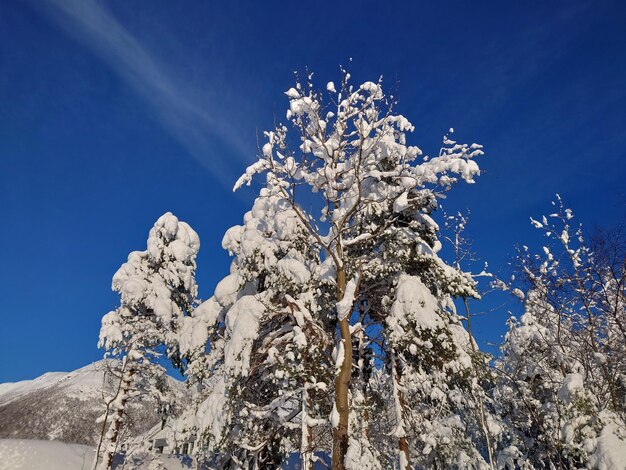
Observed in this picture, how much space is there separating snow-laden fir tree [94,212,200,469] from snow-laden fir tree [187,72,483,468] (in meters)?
4.63

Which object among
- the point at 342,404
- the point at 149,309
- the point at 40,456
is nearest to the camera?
the point at 342,404

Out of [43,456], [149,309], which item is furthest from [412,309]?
[43,456]

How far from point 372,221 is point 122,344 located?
12.3 m

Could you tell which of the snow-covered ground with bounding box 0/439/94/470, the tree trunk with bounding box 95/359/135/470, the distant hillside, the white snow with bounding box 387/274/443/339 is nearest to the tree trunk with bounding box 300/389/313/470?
the white snow with bounding box 387/274/443/339

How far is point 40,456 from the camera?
16.6 metres

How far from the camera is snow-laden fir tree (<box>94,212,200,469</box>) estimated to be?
16594 mm

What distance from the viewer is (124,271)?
18.6m

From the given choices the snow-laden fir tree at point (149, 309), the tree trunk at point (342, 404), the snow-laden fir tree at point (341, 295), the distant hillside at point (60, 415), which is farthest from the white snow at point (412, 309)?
the distant hillside at point (60, 415)

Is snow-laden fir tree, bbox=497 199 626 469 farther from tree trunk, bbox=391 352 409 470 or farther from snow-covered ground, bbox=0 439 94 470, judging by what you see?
snow-covered ground, bbox=0 439 94 470

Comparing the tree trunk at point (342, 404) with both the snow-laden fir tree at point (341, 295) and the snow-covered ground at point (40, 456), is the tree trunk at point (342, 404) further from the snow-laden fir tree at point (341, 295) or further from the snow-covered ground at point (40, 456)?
the snow-covered ground at point (40, 456)

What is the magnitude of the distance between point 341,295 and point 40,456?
53.9 ft

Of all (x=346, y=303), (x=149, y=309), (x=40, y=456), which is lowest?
(x=40, y=456)

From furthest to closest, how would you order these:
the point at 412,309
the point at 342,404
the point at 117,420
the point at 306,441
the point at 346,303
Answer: the point at 117,420 → the point at 412,309 → the point at 306,441 → the point at 346,303 → the point at 342,404

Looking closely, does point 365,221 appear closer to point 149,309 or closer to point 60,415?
point 149,309
